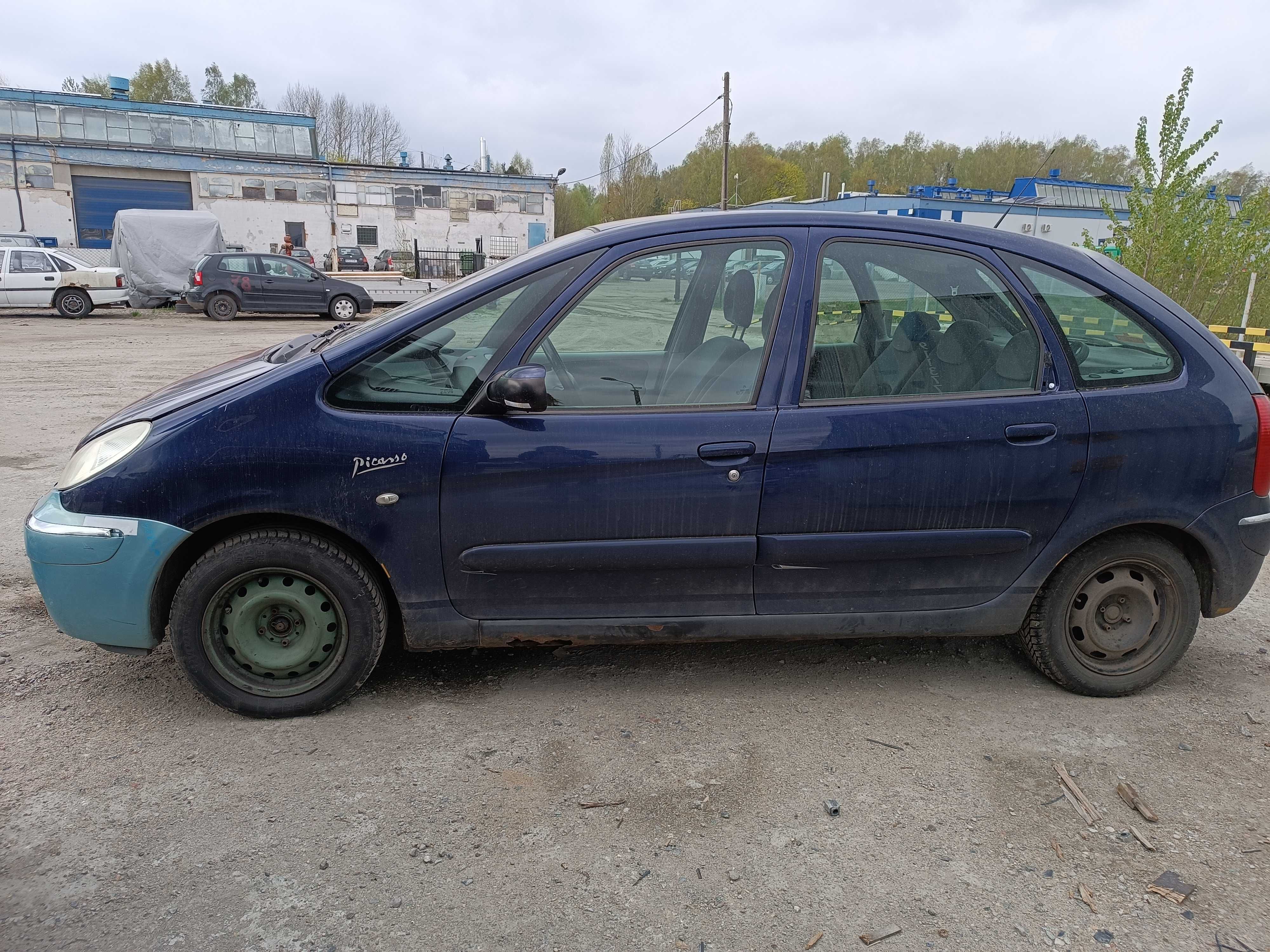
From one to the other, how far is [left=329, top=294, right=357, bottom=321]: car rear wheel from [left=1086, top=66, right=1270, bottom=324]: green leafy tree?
55.4ft

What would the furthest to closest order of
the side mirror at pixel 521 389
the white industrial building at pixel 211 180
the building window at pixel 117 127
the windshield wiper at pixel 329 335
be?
1. the building window at pixel 117 127
2. the white industrial building at pixel 211 180
3. the windshield wiper at pixel 329 335
4. the side mirror at pixel 521 389

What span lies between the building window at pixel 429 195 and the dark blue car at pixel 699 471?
1960 inches

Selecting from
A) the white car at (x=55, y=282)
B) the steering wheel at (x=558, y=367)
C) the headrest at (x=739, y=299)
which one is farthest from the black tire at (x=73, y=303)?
the headrest at (x=739, y=299)

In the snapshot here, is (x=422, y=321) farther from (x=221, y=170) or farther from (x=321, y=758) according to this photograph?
(x=221, y=170)

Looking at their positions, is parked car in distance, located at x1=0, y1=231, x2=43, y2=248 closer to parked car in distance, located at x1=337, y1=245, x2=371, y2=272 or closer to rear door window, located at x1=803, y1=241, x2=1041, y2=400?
parked car in distance, located at x1=337, y1=245, x2=371, y2=272

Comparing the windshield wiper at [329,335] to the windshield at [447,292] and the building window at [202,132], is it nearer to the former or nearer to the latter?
the windshield at [447,292]

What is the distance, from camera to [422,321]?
3.22 metres

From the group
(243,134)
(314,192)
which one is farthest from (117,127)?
(314,192)

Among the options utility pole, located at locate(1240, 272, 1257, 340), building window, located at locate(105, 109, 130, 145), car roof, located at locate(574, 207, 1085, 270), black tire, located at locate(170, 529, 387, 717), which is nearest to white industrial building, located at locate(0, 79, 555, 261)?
building window, located at locate(105, 109, 130, 145)

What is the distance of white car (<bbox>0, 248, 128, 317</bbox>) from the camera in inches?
796

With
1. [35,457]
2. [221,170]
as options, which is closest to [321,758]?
[35,457]

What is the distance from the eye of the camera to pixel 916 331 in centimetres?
333

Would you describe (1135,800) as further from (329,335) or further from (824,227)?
(329,335)

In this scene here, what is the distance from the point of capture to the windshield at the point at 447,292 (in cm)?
332
